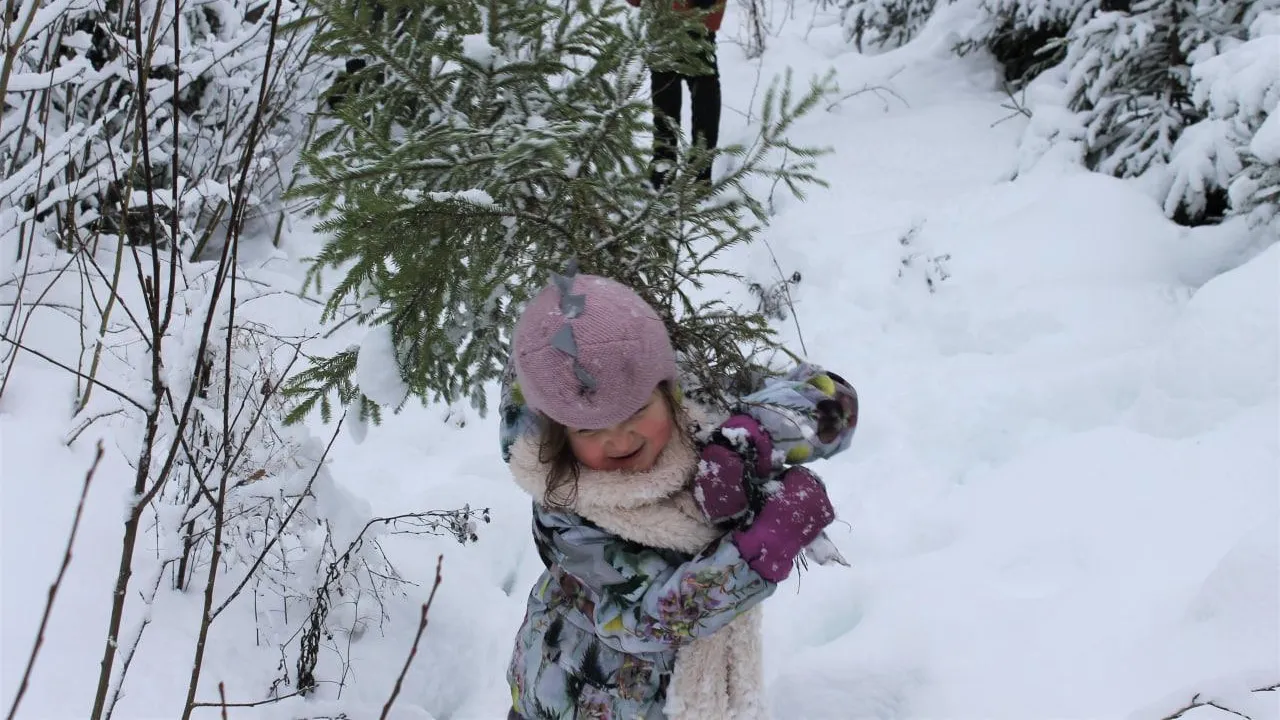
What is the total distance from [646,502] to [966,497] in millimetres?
1720

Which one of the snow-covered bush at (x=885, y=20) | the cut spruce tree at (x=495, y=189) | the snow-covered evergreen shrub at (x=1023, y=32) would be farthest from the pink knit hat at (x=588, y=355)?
the snow-covered bush at (x=885, y=20)

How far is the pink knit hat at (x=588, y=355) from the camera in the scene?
1382 mm

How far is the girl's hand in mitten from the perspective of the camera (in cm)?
148

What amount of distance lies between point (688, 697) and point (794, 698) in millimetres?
779

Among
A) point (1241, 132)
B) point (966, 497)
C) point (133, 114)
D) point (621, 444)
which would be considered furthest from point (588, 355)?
point (1241, 132)

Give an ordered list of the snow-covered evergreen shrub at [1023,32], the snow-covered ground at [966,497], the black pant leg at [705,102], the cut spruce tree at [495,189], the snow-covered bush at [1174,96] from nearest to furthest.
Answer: the cut spruce tree at [495,189]
the snow-covered ground at [966,497]
the snow-covered bush at [1174,96]
the black pant leg at [705,102]
the snow-covered evergreen shrub at [1023,32]

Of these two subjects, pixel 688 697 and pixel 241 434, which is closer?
pixel 688 697

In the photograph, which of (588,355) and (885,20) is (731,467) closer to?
(588,355)

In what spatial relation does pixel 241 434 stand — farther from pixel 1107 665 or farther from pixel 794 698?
pixel 1107 665

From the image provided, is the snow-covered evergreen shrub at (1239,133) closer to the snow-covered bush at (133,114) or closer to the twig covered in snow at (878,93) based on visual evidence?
the twig covered in snow at (878,93)

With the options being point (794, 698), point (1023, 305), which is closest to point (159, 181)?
point (794, 698)

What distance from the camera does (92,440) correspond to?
2707 mm

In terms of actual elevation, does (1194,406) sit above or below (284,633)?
above

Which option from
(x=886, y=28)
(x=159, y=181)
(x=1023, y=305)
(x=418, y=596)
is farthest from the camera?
(x=886, y=28)
